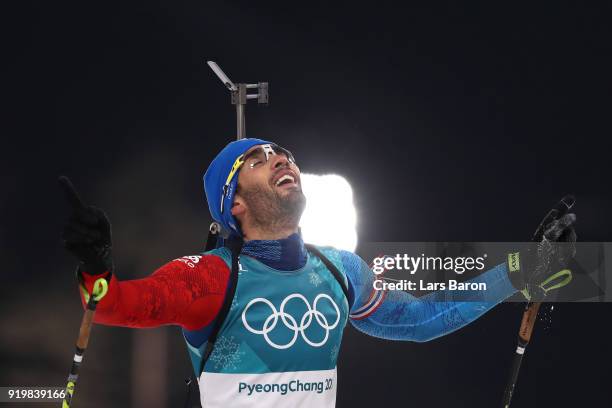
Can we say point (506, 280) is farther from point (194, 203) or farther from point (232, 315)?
point (194, 203)

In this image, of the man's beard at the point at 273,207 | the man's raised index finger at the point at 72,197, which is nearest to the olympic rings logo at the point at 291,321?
the man's beard at the point at 273,207

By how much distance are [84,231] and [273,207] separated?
0.80 m

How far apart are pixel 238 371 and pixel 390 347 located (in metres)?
3.21

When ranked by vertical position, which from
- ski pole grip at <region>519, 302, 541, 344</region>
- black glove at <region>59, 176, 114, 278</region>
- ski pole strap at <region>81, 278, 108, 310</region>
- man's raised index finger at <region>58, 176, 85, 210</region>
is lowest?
ski pole grip at <region>519, 302, 541, 344</region>

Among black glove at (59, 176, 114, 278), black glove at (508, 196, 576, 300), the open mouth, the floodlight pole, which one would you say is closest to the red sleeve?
black glove at (59, 176, 114, 278)

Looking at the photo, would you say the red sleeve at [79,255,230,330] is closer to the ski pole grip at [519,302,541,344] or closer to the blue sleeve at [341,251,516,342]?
the blue sleeve at [341,251,516,342]

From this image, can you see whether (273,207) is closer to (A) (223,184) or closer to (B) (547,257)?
(A) (223,184)

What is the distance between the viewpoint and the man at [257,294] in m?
2.22

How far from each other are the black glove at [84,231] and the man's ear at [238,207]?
0.71 metres

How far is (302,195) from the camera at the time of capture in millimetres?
2516

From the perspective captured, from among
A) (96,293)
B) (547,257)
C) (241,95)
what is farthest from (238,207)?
(241,95)

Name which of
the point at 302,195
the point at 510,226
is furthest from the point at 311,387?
the point at 510,226

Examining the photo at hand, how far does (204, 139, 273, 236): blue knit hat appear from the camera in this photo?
2557 millimetres

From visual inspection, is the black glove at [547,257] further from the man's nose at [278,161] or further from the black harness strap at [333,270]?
the man's nose at [278,161]
